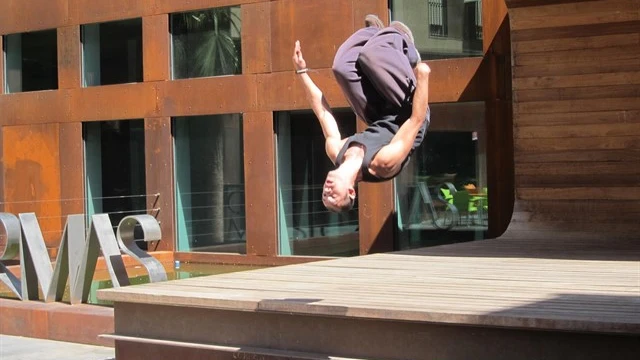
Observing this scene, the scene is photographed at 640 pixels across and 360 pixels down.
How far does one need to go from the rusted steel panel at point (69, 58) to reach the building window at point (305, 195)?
4065 mm

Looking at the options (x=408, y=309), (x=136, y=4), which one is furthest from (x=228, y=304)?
(x=136, y=4)

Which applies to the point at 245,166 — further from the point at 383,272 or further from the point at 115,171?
the point at 383,272

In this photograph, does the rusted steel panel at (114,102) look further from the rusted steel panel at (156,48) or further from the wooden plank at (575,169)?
the wooden plank at (575,169)

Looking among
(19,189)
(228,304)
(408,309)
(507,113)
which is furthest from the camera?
(19,189)

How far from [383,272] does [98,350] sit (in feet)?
10.4

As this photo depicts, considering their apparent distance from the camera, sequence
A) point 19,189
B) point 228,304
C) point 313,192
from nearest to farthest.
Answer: point 228,304 < point 313,192 < point 19,189

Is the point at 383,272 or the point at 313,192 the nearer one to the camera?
the point at 383,272

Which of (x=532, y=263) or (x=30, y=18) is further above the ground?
(x=30, y=18)

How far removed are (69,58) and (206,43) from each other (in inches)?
112

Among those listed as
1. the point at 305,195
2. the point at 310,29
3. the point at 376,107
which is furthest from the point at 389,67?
the point at 305,195

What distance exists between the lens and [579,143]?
1215 centimetres

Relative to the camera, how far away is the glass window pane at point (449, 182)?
44.5 feet

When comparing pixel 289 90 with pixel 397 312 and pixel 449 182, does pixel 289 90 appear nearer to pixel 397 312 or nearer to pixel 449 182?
pixel 449 182

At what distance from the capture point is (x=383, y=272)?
28.3 ft
